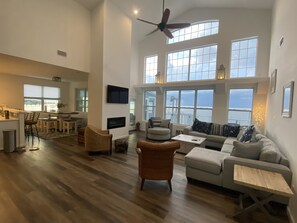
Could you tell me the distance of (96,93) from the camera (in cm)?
552

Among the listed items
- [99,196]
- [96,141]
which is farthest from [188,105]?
[99,196]

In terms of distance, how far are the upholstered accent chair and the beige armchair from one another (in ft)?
7.31

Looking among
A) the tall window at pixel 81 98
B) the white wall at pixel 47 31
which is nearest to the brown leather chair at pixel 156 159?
the white wall at pixel 47 31

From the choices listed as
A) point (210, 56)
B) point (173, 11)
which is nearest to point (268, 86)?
point (210, 56)

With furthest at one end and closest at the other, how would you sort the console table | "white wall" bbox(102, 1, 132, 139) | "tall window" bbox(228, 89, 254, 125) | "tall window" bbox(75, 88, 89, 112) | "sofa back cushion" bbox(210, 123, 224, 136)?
"tall window" bbox(75, 88, 89, 112) < "tall window" bbox(228, 89, 254, 125) < "sofa back cushion" bbox(210, 123, 224, 136) < "white wall" bbox(102, 1, 132, 139) < the console table

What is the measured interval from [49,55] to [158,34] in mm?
5234

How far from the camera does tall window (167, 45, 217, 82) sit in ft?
21.4

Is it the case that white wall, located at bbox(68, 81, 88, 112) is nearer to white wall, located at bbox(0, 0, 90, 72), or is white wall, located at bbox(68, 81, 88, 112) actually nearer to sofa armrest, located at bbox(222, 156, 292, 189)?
white wall, located at bbox(0, 0, 90, 72)

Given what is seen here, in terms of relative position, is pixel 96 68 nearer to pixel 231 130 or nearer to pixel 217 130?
pixel 217 130

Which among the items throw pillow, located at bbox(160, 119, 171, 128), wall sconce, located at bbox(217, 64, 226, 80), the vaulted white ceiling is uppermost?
the vaulted white ceiling

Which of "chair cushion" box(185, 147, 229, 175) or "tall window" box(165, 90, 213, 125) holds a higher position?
"tall window" box(165, 90, 213, 125)

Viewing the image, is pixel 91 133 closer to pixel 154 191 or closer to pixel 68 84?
pixel 154 191

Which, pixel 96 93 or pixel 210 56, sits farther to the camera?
pixel 210 56

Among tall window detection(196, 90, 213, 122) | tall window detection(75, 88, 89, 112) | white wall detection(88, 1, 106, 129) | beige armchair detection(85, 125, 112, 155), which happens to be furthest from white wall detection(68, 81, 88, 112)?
tall window detection(196, 90, 213, 122)
